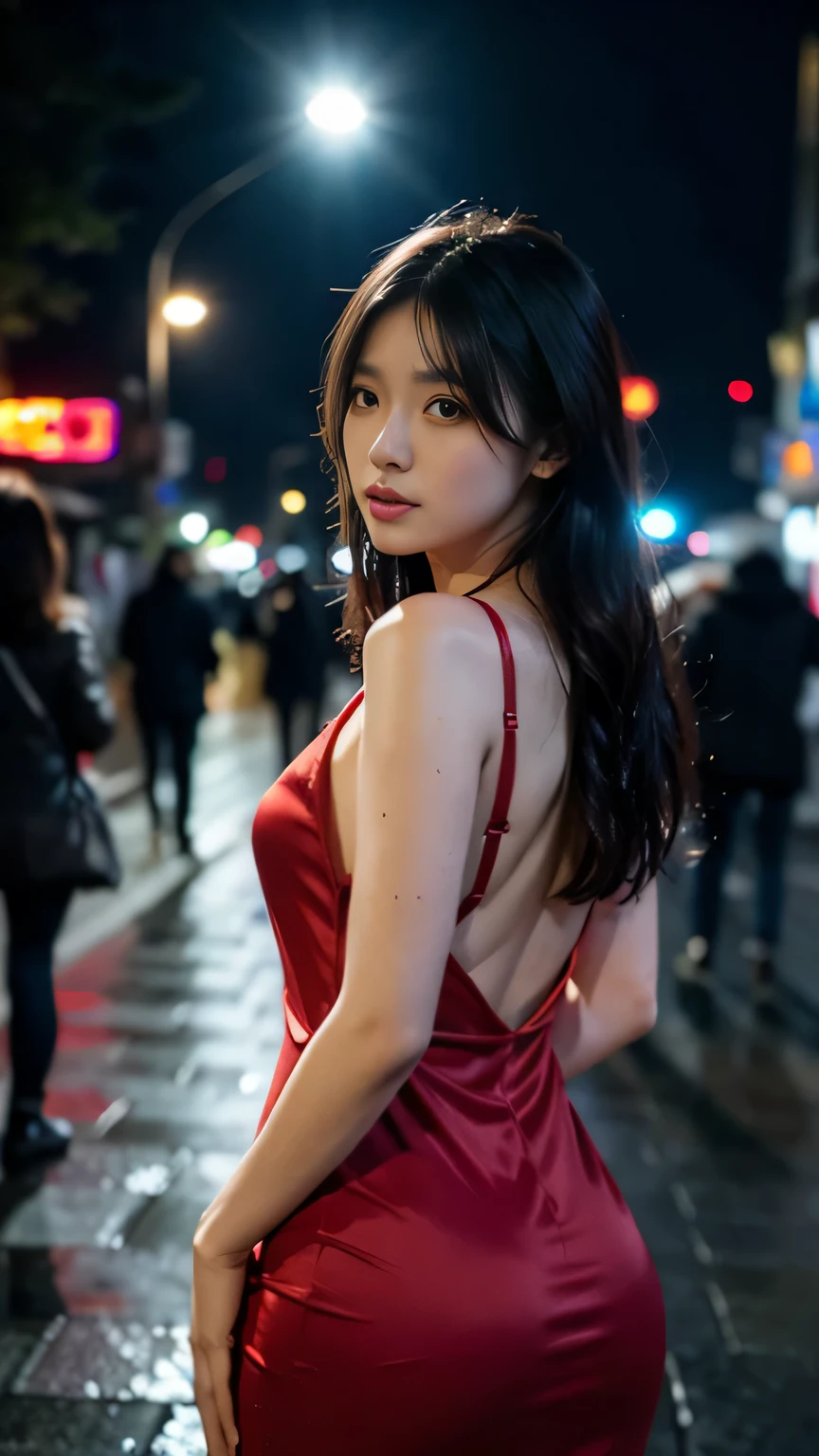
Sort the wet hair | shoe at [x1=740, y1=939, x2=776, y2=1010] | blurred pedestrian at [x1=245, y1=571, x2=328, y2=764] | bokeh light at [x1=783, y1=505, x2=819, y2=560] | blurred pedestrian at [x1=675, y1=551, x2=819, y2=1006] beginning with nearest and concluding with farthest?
1. the wet hair
2. shoe at [x1=740, y1=939, x2=776, y2=1010]
3. blurred pedestrian at [x1=675, y1=551, x2=819, y2=1006]
4. blurred pedestrian at [x1=245, y1=571, x2=328, y2=764]
5. bokeh light at [x1=783, y1=505, x2=819, y2=560]

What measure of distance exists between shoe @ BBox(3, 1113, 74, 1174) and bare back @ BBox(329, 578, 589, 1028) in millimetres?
3165

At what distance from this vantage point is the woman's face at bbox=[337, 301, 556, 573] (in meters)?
1.33

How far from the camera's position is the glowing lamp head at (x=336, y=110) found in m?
11.2

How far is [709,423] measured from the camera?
912 cm

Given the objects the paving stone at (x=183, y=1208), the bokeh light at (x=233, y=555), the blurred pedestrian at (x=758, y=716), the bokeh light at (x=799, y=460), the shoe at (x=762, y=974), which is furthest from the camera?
the bokeh light at (x=233, y=555)

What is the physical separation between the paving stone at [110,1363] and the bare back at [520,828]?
2.02 m

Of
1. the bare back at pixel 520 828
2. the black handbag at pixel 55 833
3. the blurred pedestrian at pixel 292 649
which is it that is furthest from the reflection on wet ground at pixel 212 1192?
the blurred pedestrian at pixel 292 649

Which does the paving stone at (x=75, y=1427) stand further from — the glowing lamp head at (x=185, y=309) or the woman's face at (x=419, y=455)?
the glowing lamp head at (x=185, y=309)

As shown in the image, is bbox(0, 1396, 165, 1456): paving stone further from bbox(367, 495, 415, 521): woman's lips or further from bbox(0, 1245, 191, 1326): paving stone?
bbox(367, 495, 415, 521): woman's lips

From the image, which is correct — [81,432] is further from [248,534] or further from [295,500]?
[248,534]

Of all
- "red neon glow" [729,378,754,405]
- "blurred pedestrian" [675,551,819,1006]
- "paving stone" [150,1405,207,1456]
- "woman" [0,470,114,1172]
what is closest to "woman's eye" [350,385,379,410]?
"red neon glow" [729,378,754,405]

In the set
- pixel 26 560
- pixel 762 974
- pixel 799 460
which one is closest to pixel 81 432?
pixel 799 460

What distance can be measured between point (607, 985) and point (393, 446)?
2.37 feet

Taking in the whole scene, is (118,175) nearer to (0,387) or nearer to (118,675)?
(0,387)
